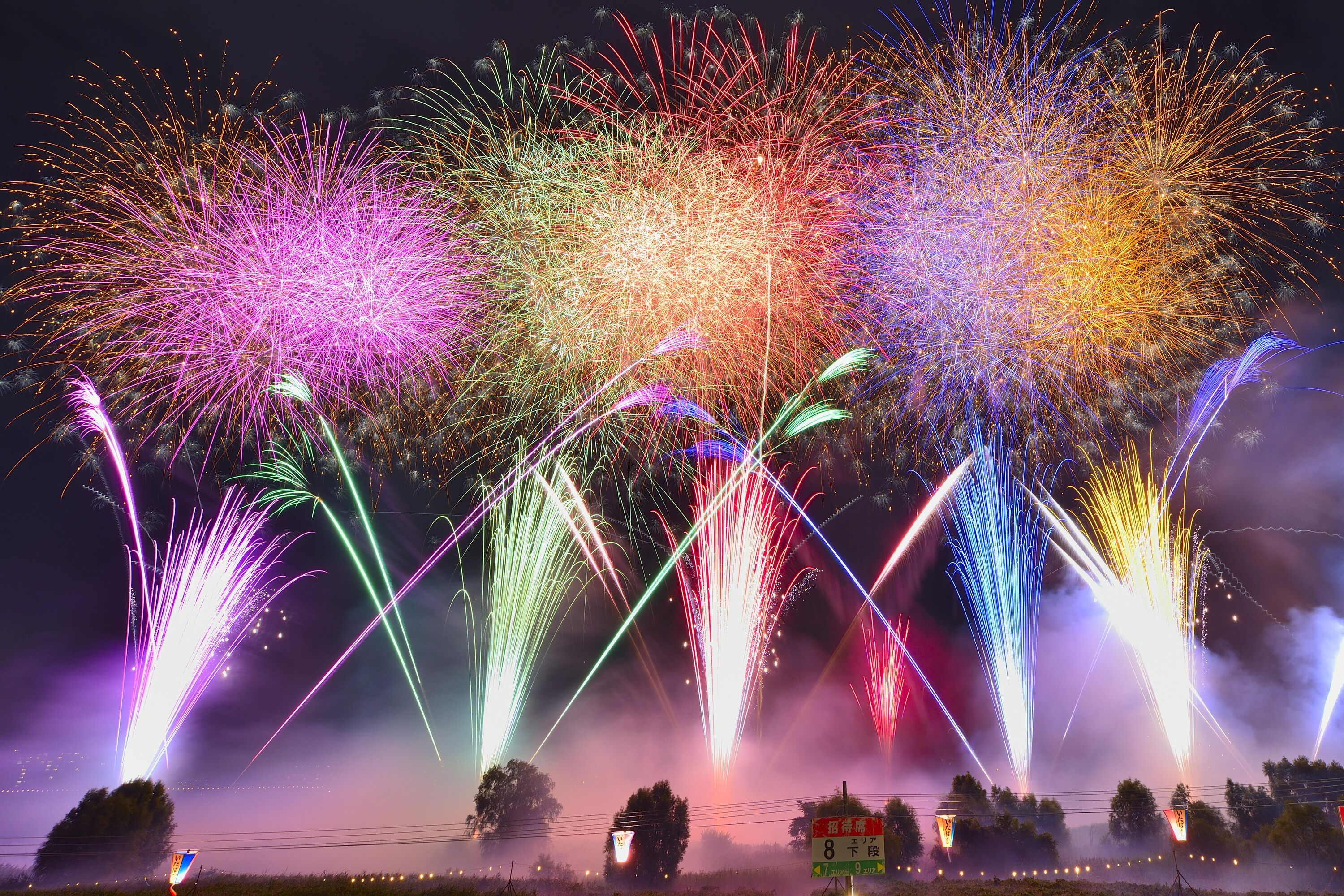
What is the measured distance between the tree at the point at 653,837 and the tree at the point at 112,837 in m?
21.6

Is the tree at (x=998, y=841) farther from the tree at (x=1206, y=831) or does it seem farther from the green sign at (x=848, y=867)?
the green sign at (x=848, y=867)

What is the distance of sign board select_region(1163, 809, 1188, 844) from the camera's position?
25547 mm

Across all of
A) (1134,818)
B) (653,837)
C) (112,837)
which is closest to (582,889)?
(653,837)

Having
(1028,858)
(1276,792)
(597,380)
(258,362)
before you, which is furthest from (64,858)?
(1276,792)

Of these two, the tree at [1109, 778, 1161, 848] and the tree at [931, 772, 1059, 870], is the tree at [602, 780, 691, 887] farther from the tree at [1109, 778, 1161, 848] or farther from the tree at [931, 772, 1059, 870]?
the tree at [1109, 778, 1161, 848]

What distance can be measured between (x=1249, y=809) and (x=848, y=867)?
3419 cm

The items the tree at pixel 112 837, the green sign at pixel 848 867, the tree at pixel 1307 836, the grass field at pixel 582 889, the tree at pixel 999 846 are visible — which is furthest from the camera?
the tree at pixel 999 846

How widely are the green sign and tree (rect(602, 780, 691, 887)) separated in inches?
743

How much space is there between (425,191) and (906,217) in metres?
13.6

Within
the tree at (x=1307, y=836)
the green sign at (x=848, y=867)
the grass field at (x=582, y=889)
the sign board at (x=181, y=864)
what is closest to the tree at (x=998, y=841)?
the grass field at (x=582, y=889)

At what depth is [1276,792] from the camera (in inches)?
1460

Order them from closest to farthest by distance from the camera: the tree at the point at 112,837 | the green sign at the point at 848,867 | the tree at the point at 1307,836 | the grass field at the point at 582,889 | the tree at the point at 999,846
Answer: the green sign at the point at 848,867
the grass field at the point at 582,889
the tree at the point at 112,837
the tree at the point at 1307,836
the tree at the point at 999,846

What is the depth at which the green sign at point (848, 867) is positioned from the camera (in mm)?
16250

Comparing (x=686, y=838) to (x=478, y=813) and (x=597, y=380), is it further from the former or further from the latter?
(x=597, y=380)
